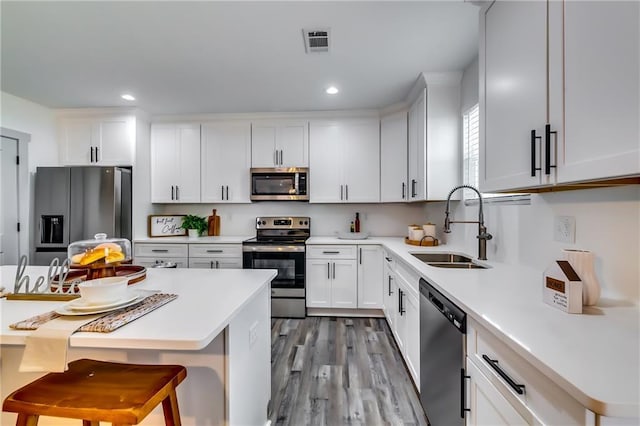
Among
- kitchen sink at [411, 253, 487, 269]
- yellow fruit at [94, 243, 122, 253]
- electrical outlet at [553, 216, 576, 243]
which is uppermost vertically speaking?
electrical outlet at [553, 216, 576, 243]

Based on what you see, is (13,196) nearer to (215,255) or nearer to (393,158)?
(215,255)

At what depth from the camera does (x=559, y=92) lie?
106 centimetres

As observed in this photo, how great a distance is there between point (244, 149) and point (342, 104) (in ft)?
4.61

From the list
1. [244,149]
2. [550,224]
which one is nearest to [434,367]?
[550,224]

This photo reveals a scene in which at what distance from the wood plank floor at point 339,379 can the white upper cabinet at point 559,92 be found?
1.50 metres

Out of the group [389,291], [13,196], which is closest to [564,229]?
[389,291]

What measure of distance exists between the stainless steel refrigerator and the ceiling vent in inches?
108

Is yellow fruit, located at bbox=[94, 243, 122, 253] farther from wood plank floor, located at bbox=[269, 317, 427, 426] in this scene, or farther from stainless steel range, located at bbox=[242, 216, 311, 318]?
stainless steel range, located at bbox=[242, 216, 311, 318]

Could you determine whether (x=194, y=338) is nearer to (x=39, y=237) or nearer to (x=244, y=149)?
Answer: (x=244, y=149)

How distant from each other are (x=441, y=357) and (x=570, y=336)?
0.71 meters

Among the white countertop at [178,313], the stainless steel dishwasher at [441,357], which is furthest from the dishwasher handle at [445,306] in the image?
the white countertop at [178,313]

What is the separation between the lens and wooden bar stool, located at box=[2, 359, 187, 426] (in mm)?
852

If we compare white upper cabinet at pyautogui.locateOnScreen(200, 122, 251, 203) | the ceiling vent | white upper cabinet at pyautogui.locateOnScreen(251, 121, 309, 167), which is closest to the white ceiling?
the ceiling vent

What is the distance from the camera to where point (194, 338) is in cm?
86
